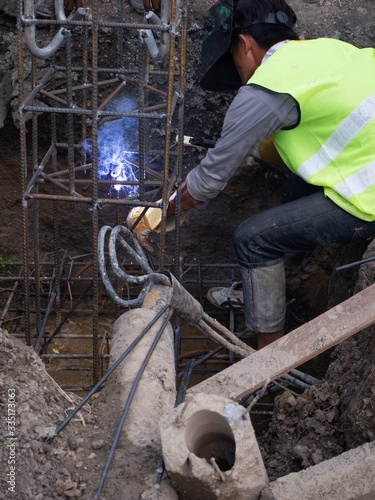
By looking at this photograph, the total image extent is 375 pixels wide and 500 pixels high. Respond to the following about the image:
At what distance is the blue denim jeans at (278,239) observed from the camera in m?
3.50

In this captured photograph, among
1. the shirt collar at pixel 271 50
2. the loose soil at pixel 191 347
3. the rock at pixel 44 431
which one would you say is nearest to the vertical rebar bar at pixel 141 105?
the shirt collar at pixel 271 50

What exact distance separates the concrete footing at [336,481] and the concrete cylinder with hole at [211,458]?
13cm

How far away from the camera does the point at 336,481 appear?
219 centimetres

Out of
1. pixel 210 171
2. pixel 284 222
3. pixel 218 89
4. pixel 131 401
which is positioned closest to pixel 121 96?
pixel 218 89

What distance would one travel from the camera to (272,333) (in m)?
3.92

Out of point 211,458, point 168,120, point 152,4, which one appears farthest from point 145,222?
point 211,458

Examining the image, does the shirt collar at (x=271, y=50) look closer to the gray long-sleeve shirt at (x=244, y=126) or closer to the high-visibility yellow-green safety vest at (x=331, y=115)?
the high-visibility yellow-green safety vest at (x=331, y=115)

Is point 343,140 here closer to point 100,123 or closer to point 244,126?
point 244,126

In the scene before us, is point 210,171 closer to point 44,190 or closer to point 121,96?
point 121,96

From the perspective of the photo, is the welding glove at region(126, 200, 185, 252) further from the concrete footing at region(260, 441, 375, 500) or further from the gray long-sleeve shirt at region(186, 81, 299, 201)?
the concrete footing at region(260, 441, 375, 500)

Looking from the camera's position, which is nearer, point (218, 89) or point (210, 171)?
point (210, 171)

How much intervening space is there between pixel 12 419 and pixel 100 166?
292 centimetres

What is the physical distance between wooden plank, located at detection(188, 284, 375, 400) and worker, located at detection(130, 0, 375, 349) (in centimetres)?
97

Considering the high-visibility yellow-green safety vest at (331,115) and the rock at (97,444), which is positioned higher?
the high-visibility yellow-green safety vest at (331,115)
